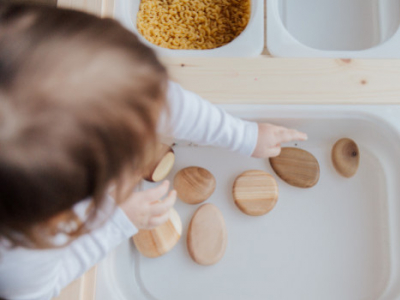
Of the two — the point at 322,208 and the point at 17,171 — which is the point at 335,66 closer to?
the point at 322,208

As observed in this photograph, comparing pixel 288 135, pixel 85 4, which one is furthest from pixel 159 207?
pixel 85 4

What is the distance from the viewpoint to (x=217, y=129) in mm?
615

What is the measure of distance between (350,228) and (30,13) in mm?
550

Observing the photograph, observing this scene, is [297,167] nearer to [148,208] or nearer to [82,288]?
[148,208]

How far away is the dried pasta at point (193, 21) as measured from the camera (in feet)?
2.69

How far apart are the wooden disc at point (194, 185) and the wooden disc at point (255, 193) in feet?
0.14

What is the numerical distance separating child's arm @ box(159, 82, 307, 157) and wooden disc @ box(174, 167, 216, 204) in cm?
6

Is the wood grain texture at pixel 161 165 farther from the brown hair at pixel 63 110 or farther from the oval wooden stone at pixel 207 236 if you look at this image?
the brown hair at pixel 63 110

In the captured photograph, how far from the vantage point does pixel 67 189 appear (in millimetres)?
349

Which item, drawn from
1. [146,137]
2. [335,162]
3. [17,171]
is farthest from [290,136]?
[17,171]

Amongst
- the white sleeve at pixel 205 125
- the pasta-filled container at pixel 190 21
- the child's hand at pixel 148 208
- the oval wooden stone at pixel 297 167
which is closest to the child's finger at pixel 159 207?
the child's hand at pixel 148 208

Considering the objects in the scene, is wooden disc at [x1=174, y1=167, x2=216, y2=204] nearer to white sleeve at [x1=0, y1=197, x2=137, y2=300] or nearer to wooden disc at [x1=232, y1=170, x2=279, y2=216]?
wooden disc at [x1=232, y1=170, x2=279, y2=216]

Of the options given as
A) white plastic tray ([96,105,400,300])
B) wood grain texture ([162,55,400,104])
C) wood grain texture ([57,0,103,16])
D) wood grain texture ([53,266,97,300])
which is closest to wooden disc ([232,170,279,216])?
white plastic tray ([96,105,400,300])

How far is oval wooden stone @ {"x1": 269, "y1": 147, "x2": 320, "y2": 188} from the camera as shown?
68cm
